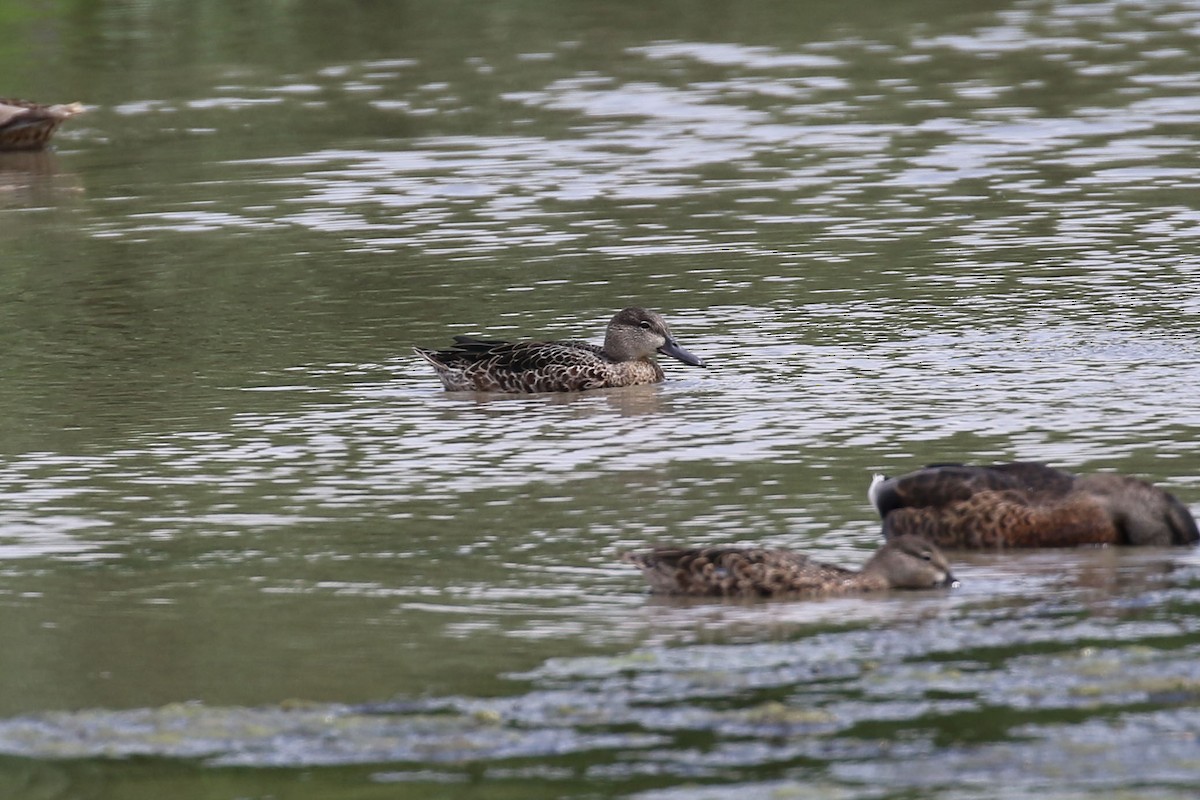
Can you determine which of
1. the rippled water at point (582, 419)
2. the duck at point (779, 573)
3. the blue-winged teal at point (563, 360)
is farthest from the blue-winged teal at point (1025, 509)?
the blue-winged teal at point (563, 360)

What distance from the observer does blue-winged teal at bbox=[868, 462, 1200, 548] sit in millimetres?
10633

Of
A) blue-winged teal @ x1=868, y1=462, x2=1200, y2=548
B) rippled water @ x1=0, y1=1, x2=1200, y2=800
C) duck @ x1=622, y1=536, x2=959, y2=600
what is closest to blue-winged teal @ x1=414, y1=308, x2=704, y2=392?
rippled water @ x1=0, y1=1, x2=1200, y2=800

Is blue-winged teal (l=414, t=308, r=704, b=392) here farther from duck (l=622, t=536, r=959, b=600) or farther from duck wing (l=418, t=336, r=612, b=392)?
duck (l=622, t=536, r=959, b=600)

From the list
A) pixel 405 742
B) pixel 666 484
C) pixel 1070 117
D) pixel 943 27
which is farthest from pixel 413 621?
pixel 943 27

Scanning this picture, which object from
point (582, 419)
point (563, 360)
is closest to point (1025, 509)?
point (582, 419)

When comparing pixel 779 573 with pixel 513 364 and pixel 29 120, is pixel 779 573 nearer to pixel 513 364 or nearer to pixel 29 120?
pixel 513 364

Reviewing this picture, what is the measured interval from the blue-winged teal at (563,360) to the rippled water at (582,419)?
0.19m

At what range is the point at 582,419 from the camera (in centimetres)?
1458

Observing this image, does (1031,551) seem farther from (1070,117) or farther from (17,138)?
(17,138)

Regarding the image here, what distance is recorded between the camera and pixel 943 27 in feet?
109

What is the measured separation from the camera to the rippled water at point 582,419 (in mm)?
8414

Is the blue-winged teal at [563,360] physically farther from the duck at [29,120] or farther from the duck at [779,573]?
the duck at [29,120]

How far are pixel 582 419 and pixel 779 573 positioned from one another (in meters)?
4.73

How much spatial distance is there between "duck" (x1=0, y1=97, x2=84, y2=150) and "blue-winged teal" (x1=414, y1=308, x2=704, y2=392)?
11.9m
